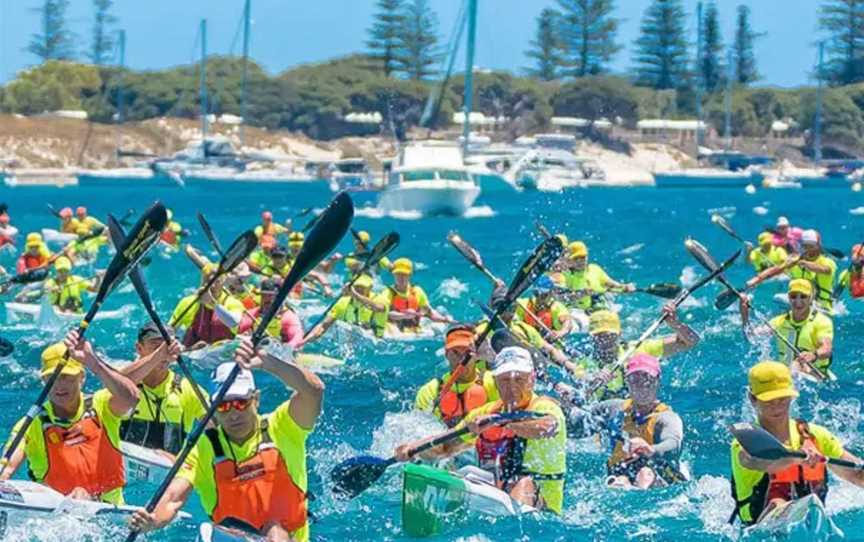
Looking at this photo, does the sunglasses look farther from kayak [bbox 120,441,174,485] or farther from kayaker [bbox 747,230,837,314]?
kayaker [bbox 747,230,837,314]

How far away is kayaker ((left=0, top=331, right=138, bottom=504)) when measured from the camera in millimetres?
9977

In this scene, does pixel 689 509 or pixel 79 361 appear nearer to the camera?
pixel 79 361

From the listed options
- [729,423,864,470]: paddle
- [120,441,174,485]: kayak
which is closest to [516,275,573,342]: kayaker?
[120,441,174,485]: kayak

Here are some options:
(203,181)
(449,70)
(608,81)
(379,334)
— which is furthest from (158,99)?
(379,334)

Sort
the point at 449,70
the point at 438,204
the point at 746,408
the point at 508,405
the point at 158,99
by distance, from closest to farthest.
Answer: the point at 508,405 → the point at 746,408 → the point at 438,204 → the point at 449,70 → the point at 158,99

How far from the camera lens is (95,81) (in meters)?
136

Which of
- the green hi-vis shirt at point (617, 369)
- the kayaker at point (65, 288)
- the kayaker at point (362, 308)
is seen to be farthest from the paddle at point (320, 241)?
the kayaker at point (65, 288)

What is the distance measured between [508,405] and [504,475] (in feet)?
2.85

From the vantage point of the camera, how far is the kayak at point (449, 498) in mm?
10500

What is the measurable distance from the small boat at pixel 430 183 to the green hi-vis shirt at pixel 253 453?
53.8 m

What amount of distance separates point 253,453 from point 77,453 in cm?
204

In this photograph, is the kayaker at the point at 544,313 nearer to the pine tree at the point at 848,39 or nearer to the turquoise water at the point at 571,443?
the turquoise water at the point at 571,443

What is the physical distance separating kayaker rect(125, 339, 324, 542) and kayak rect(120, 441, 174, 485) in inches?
107

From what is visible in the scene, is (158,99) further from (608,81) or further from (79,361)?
(79,361)
